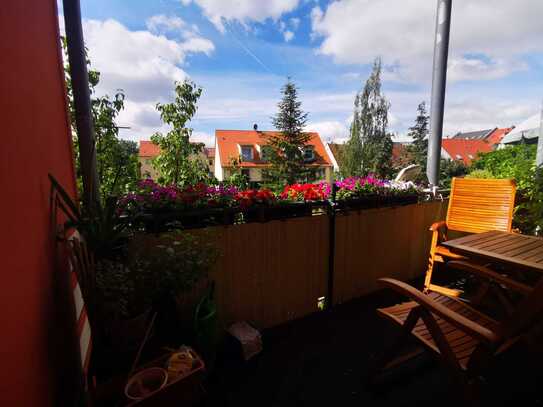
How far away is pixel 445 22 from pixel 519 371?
3.62 metres

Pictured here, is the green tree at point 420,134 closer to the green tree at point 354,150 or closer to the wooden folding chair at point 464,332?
the green tree at point 354,150

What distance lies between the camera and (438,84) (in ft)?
11.4

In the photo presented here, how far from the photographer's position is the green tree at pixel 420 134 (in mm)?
23172

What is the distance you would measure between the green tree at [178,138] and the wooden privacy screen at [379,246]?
2542 mm

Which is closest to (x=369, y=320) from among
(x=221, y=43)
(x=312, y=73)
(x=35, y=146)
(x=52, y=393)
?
(x=52, y=393)

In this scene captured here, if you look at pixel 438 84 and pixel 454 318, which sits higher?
pixel 438 84

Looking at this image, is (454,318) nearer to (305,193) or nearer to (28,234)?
(305,193)

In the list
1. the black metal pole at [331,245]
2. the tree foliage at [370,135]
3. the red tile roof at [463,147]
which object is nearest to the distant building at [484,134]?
the red tile roof at [463,147]

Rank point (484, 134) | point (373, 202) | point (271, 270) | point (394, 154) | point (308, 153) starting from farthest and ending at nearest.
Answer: point (484, 134), point (394, 154), point (308, 153), point (373, 202), point (271, 270)

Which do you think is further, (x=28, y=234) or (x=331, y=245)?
(x=331, y=245)

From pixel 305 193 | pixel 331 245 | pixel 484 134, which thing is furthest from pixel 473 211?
pixel 484 134

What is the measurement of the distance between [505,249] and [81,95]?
3007 mm

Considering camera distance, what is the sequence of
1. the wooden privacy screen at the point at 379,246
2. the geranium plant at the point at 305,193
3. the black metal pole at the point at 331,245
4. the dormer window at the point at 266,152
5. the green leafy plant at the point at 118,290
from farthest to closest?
the dormer window at the point at 266,152, the wooden privacy screen at the point at 379,246, the black metal pole at the point at 331,245, the geranium plant at the point at 305,193, the green leafy plant at the point at 118,290

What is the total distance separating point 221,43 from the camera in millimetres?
5145
